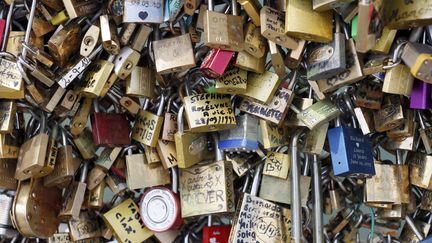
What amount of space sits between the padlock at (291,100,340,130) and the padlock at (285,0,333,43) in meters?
0.15

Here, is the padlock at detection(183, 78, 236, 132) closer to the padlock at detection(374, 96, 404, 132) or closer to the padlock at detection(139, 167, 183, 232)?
the padlock at detection(139, 167, 183, 232)

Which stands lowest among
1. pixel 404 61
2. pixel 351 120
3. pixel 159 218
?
pixel 159 218

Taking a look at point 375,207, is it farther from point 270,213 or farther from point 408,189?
point 270,213

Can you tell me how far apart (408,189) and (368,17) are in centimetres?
44

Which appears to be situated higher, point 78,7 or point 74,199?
point 78,7

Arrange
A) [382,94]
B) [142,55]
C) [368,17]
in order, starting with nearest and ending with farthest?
[368,17] < [382,94] < [142,55]

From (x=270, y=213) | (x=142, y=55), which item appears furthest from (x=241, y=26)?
(x=270, y=213)

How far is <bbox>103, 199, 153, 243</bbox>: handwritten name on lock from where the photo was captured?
1.49 metres

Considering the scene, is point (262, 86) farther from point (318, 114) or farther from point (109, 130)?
point (109, 130)

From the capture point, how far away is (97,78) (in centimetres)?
138

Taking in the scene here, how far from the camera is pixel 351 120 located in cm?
141

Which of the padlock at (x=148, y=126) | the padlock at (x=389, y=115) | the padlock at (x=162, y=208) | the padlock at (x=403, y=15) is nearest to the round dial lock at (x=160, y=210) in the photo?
the padlock at (x=162, y=208)

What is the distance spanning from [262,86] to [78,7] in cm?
39

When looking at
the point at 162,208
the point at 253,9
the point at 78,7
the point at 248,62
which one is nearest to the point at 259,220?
the point at 162,208
